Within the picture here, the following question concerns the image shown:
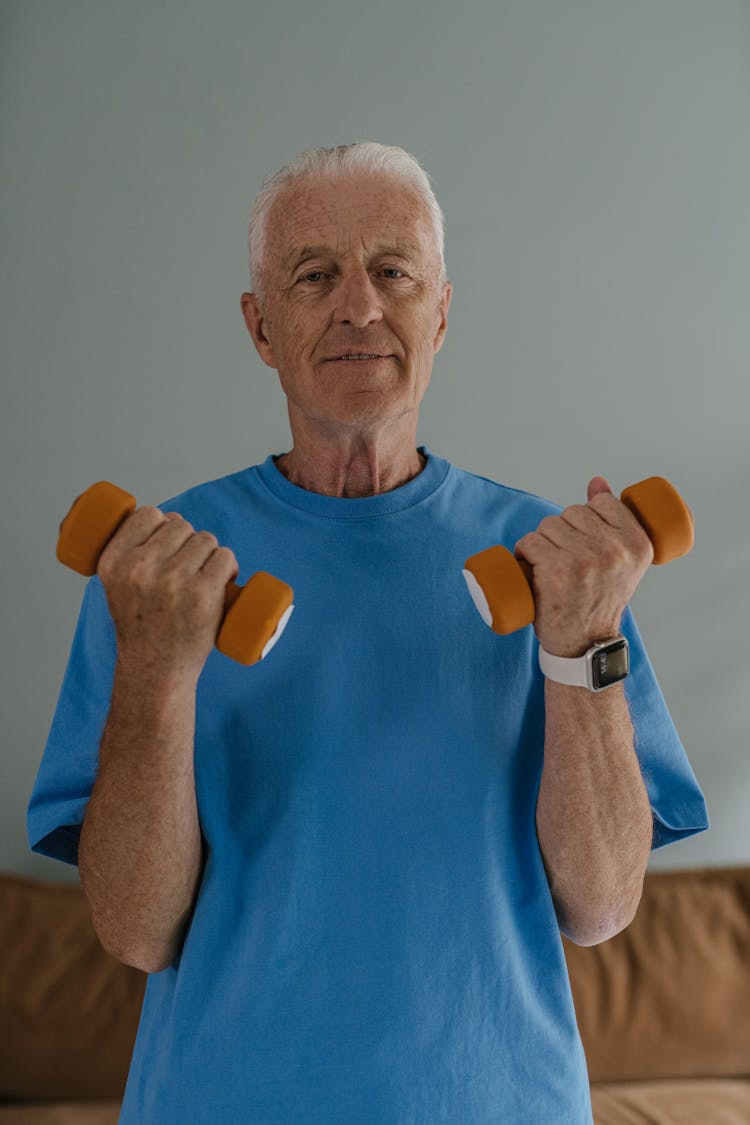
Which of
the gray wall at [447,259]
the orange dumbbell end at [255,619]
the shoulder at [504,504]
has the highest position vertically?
the gray wall at [447,259]

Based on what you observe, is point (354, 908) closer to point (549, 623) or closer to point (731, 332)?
point (549, 623)

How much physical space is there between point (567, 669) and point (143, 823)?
16.1 inches

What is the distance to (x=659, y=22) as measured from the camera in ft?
8.61

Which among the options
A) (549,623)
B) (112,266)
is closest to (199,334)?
(112,266)

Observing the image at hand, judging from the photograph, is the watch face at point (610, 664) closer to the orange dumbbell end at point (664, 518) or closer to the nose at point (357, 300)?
the orange dumbbell end at point (664, 518)

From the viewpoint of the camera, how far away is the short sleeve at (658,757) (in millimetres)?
1083

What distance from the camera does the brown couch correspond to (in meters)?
2.23

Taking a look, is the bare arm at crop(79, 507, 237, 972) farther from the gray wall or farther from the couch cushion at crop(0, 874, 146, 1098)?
the gray wall

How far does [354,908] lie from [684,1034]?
179cm

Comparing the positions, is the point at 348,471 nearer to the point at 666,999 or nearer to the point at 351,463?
the point at 351,463

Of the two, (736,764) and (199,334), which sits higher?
(199,334)

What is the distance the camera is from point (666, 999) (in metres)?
2.37

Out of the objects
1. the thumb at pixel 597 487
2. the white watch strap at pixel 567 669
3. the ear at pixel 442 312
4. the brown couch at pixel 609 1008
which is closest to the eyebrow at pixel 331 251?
the ear at pixel 442 312

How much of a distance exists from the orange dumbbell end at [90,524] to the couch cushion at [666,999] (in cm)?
187
